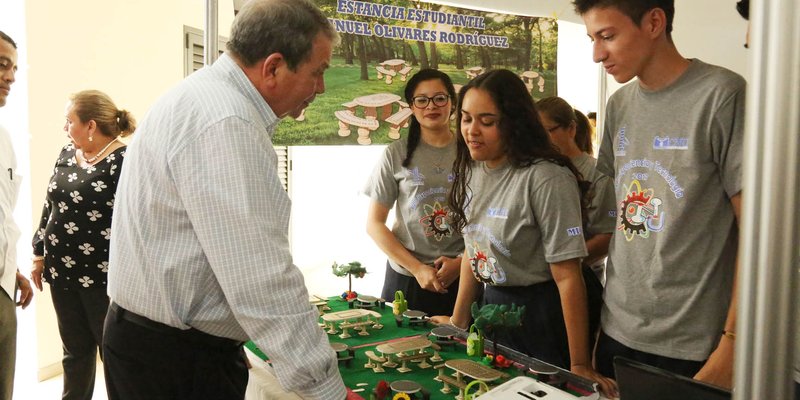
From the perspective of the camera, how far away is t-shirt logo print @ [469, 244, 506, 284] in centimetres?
184

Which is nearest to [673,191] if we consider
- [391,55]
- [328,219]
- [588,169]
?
[588,169]

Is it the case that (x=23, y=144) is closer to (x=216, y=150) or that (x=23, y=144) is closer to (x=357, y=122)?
(x=357, y=122)

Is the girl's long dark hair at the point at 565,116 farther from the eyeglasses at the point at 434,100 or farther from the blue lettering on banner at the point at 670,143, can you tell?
the blue lettering on banner at the point at 670,143

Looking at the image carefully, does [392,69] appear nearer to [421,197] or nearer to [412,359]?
[421,197]

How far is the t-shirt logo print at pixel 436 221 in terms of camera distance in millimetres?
2498

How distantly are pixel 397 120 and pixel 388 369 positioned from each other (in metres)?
1.60

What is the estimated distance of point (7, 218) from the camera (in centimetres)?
259

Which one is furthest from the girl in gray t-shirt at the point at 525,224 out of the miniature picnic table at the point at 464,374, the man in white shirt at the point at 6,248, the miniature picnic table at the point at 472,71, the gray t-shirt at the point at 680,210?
the man in white shirt at the point at 6,248

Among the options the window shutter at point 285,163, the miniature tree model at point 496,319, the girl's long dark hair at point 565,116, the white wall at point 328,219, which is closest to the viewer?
the miniature tree model at point 496,319

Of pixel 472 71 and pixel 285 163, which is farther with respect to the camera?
pixel 285 163

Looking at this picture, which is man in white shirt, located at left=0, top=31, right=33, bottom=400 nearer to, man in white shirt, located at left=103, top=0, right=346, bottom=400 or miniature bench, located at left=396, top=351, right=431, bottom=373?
man in white shirt, located at left=103, top=0, right=346, bottom=400

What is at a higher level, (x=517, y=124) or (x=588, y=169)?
(x=517, y=124)

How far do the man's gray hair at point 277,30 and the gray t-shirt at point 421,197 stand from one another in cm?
128

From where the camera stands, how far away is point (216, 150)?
113 centimetres
